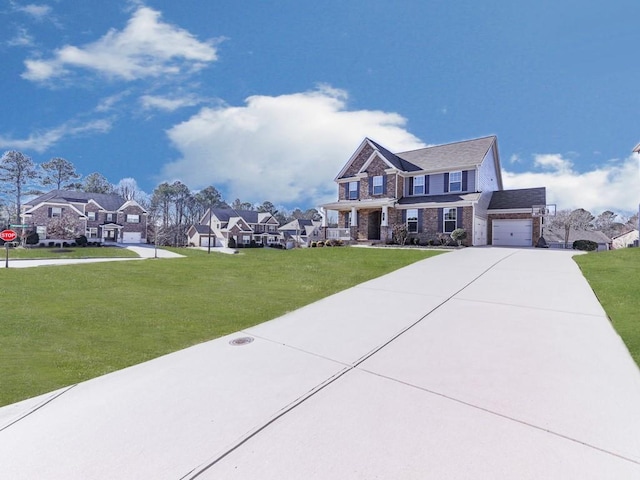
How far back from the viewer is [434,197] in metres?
23.0

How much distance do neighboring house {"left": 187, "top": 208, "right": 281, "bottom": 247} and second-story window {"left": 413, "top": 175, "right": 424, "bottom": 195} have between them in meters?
35.0

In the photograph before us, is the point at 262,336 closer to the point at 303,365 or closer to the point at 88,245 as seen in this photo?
the point at 303,365

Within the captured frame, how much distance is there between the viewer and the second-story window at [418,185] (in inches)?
950

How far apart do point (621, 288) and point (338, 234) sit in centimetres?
1854

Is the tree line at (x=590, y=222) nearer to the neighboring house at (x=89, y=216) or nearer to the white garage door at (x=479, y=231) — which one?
the white garage door at (x=479, y=231)

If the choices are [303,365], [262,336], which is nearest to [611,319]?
[303,365]

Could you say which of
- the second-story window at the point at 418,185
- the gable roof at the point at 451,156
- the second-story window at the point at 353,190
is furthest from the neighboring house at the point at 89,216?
the gable roof at the point at 451,156

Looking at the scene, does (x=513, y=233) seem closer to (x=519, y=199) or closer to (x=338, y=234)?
(x=519, y=199)

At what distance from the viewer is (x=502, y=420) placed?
279 cm

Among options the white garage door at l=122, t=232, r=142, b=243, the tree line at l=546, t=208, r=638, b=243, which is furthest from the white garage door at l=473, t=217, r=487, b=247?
the white garage door at l=122, t=232, r=142, b=243

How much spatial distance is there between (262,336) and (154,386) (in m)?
1.92

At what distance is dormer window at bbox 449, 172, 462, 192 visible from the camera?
2250 cm

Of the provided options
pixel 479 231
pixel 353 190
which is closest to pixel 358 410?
pixel 479 231

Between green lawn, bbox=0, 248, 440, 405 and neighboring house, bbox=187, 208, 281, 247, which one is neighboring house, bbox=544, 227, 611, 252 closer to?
green lawn, bbox=0, 248, 440, 405
